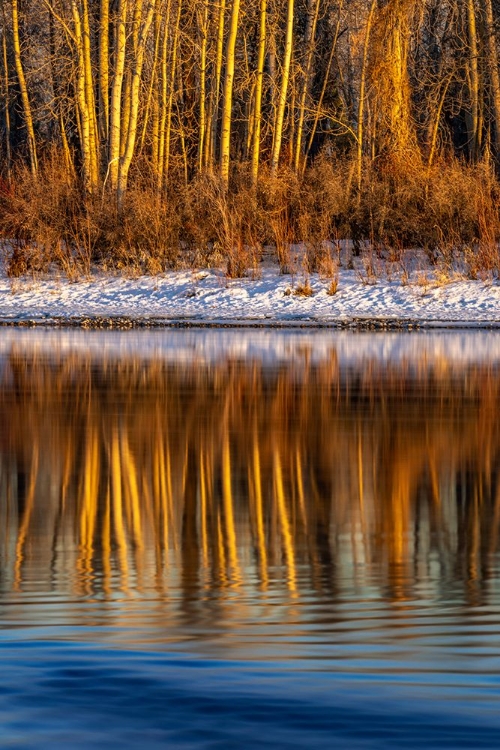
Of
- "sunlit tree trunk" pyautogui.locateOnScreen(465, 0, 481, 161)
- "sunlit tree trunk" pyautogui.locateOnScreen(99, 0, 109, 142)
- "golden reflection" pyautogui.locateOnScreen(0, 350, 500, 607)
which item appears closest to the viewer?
"golden reflection" pyautogui.locateOnScreen(0, 350, 500, 607)

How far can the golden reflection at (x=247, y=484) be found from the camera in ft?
19.7

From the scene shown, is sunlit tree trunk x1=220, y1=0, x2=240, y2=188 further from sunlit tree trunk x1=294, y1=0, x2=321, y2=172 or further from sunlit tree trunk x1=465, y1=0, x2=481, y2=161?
sunlit tree trunk x1=465, y1=0, x2=481, y2=161

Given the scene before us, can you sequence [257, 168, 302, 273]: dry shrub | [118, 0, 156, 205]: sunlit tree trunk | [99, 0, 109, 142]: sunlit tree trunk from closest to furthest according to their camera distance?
[257, 168, 302, 273]: dry shrub
[118, 0, 156, 205]: sunlit tree trunk
[99, 0, 109, 142]: sunlit tree trunk

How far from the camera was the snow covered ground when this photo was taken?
28891 millimetres

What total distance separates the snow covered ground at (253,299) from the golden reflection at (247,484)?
1347cm

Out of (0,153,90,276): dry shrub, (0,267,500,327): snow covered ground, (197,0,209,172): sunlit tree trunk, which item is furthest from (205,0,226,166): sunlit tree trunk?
(0,267,500,327): snow covered ground

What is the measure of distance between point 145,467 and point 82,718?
5.19 m

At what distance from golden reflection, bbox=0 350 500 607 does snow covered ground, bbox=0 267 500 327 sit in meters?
13.5

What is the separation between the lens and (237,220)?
34.7 m

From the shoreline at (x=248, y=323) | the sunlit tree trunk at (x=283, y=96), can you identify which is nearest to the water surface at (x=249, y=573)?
the shoreline at (x=248, y=323)

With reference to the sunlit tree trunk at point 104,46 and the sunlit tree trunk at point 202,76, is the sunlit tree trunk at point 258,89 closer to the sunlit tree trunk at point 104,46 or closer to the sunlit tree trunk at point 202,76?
the sunlit tree trunk at point 202,76

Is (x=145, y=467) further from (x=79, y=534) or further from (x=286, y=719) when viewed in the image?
(x=286, y=719)

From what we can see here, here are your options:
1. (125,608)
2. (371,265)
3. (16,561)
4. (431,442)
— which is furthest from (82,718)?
(371,265)

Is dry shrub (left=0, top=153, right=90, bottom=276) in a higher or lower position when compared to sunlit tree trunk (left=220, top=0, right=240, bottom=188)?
lower
